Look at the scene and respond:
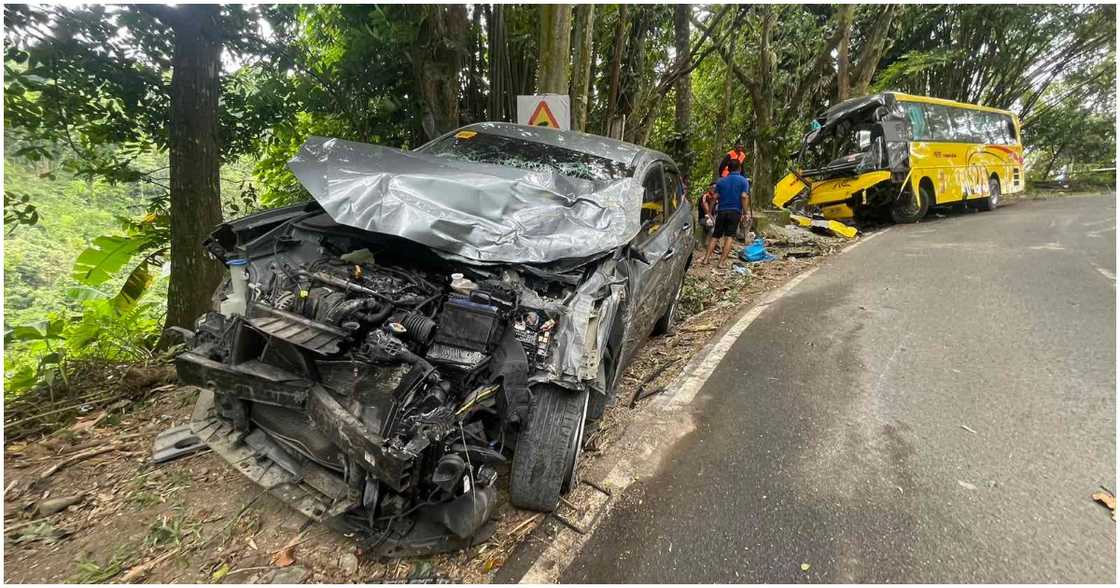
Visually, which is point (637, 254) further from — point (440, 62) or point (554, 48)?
point (440, 62)

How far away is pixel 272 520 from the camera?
2.26 metres

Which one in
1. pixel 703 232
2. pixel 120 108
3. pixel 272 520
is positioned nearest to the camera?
pixel 272 520

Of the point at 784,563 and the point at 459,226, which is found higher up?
the point at 459,226

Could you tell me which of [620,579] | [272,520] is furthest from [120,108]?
[620,579]

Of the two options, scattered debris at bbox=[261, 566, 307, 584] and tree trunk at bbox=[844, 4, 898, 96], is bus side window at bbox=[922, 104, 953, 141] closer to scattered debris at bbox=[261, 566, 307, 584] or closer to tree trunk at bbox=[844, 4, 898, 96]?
tree trunk at bbox=[844, 4, 898, 96]

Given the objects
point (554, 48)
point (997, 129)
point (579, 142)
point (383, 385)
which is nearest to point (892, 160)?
point (997, 129)

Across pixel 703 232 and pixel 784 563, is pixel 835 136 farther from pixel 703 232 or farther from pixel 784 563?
pixel 784 563

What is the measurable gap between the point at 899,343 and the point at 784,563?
9.07ft

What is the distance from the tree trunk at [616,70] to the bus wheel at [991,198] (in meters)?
10.2

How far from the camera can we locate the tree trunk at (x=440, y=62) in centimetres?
653

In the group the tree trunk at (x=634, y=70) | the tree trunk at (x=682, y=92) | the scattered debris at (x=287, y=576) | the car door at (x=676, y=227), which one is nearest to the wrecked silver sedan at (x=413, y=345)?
the scattered debris at (x=287, y=576)

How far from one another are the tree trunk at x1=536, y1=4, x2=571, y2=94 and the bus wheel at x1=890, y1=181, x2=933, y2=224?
26.1 feet

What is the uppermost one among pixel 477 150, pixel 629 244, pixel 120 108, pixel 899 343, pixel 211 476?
pixel 120 108

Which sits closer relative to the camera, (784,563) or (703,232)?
(784,563)
